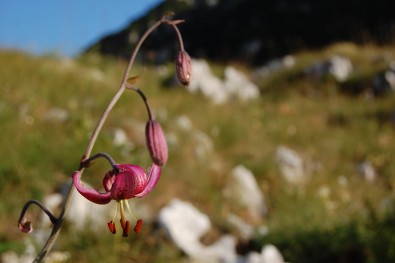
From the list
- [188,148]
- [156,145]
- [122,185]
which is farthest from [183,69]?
[188,148]

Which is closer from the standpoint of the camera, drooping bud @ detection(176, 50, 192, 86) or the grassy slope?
drooping bud @ detection(176, 50, 192, 86)

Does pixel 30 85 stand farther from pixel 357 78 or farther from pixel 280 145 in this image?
pixel 357 78

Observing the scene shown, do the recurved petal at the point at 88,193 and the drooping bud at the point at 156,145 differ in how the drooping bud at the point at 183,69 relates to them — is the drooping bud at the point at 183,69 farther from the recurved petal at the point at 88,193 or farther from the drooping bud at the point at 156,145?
the recurved petal at the point at 88,193

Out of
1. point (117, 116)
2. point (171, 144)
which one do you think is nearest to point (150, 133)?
point (171, 144)

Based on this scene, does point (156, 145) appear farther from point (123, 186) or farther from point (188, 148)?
point (188, 148)

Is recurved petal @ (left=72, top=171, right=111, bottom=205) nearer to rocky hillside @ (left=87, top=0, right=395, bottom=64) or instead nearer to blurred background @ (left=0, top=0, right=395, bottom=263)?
blurred background @ (left=0, top=0, right=395, bottom=263)

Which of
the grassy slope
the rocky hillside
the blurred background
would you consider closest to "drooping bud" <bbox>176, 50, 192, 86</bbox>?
Answer: the blurred background
